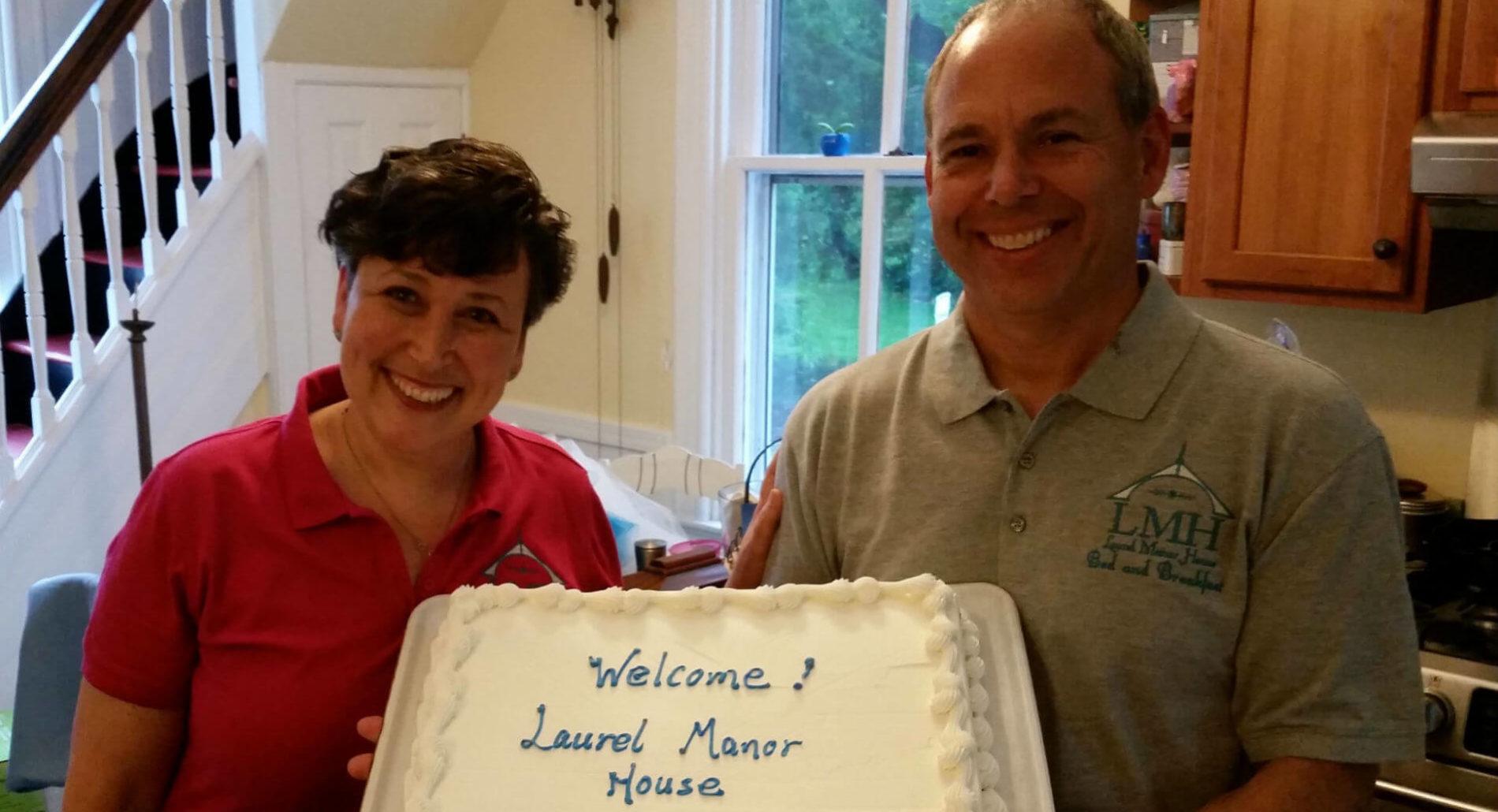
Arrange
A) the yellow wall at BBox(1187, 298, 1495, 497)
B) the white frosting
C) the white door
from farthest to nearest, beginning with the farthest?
1. the white door
2. the yellow wall at BBox(1187, 298, 1495, 497)
3. the white frosting

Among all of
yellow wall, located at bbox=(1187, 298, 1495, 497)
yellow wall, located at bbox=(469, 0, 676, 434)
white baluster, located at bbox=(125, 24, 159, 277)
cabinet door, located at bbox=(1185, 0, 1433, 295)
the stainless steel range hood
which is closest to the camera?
the stainless steel range hood

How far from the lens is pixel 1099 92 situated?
1.15m

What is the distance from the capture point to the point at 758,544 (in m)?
1.34

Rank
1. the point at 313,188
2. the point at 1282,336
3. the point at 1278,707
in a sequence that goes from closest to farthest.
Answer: the point at 1278,707
the point at 1282,336
the point at 313,188

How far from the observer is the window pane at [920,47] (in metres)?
2.88

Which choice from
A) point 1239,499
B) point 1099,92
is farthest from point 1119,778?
point 1099,92

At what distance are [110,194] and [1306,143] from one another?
275 cm

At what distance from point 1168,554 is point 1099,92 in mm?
441

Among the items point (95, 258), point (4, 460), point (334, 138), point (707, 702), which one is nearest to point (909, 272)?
point (334, 138)

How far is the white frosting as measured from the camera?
1.04 m

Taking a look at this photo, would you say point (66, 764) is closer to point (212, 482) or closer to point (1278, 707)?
point (212, 482)

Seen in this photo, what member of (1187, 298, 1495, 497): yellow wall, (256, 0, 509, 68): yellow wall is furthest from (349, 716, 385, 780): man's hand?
(256, 0, 509, 68): yellow wall

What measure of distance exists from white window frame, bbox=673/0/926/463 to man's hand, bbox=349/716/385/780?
2044mm

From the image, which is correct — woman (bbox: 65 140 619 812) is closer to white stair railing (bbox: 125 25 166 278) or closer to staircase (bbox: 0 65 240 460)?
white stair railing (bbox: 125 25 166 278)
